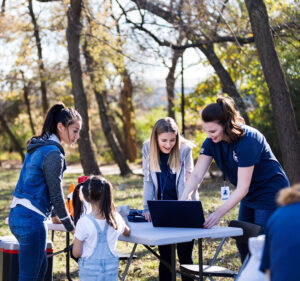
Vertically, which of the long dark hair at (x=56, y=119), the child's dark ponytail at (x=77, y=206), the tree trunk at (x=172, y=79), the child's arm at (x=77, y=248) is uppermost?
the tree trunk at (x=172, y=79)

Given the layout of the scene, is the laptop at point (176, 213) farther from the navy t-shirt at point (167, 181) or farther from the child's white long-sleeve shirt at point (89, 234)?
the navy t-shirt at point (167, 181)

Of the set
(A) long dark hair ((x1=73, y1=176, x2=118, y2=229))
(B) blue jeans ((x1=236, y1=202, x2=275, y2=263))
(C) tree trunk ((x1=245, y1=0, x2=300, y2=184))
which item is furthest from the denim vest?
(C) tree trunk ((x1=245, y1=0, x2=300, y2=184))

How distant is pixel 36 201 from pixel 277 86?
17.9ft

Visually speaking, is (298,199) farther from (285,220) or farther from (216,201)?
(216,201)

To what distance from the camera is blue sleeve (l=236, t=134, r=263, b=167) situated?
3998 mm

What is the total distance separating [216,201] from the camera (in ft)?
38.8

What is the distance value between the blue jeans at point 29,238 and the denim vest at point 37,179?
0.09 meters

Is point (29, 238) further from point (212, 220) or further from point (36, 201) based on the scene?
point (212, 220)

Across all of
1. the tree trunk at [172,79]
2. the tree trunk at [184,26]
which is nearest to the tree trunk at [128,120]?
the tree trunk at [172,79]

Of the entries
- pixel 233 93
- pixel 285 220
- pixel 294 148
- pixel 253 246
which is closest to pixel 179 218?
pixel 253 246

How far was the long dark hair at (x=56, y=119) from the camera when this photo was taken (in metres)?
4.05

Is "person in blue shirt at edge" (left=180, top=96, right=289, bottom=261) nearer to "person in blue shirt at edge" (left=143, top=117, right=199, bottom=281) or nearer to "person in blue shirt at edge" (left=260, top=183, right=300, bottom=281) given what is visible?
"person in blue shirt at edge" (left=143, top=117, right=199, bottom=281)

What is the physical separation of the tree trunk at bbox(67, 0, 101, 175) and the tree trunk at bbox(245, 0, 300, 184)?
721 cm

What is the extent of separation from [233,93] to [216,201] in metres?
3.02
